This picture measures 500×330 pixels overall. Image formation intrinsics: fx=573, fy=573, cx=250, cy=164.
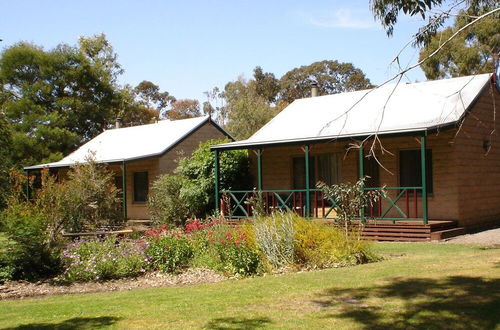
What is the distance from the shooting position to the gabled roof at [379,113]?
53.9 ft

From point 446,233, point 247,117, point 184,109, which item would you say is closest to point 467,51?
point 247,117

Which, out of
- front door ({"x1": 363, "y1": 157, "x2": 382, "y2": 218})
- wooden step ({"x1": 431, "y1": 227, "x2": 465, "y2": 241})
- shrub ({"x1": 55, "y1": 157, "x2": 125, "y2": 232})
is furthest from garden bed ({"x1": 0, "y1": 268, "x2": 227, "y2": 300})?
front door ({"x1": 363, "y1": 157, "x2": 382, "y2": 218})

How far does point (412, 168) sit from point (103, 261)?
34.0ft

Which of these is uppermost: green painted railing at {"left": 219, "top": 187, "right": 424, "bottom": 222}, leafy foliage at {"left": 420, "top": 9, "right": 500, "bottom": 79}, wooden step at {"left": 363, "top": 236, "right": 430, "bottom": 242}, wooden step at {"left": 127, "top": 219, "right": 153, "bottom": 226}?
leafy foliage at {"left": 420, "top": 9, "right": 500, "bottom": 79}

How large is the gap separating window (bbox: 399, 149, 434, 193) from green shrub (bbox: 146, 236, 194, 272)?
336 inches

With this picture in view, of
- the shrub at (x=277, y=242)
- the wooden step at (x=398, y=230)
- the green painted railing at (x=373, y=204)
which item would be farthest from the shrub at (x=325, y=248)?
the wooden step at (x=398, y=230)

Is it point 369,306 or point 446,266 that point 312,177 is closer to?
point 446,266

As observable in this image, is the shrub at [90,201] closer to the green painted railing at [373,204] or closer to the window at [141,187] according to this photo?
the green painted railing at [373,204]

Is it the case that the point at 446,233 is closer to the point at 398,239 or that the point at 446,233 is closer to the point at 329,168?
the point at 398,239

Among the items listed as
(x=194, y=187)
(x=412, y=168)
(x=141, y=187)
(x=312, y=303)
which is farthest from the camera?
(x=141, y=187)

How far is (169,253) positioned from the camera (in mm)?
11258

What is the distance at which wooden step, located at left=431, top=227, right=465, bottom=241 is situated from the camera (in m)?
14.6

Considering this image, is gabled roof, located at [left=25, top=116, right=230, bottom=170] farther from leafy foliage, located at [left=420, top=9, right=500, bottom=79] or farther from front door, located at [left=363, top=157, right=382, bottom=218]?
leafy foliage, located at [left=420, top=9, right=500, bottom=79]

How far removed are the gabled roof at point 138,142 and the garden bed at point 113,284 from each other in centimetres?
1230
